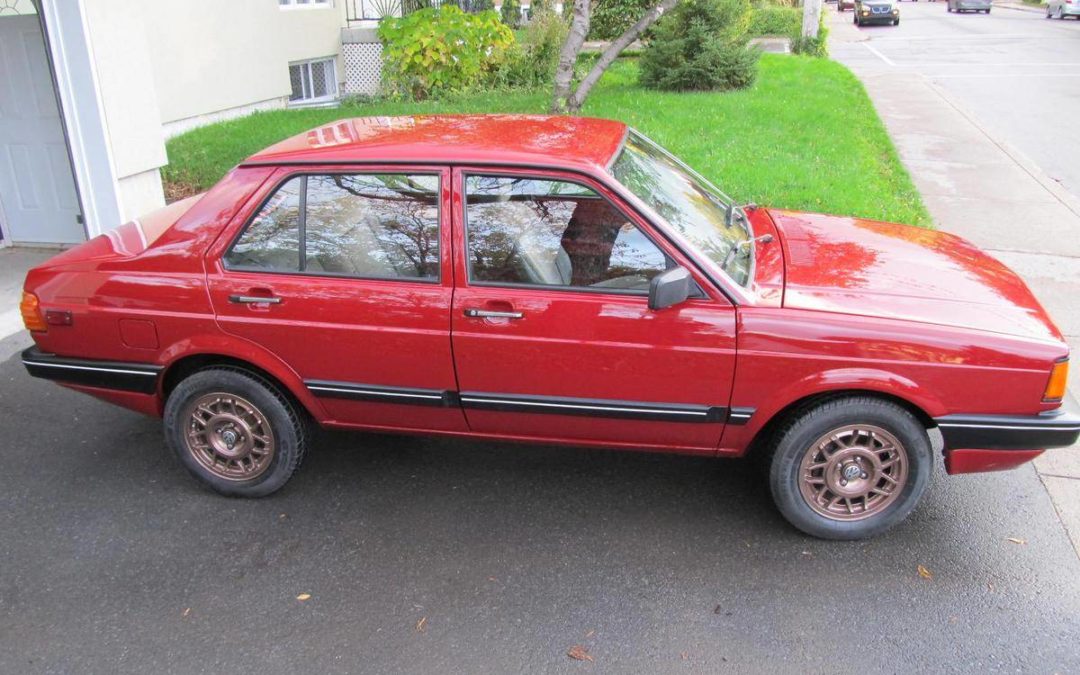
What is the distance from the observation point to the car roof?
→ 360cm

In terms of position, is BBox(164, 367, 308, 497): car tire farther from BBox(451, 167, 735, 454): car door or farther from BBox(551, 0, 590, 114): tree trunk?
BBox(551, 0, 590, 114): tree trunk

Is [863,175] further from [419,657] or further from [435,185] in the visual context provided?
[419,657]

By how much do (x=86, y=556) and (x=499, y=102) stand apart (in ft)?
30.6

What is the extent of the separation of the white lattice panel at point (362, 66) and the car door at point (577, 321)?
12000mm

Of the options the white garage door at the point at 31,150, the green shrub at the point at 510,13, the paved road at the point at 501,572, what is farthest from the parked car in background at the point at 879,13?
the paved road at the point at 501,572

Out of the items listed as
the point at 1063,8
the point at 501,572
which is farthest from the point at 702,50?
the point at 1063,8

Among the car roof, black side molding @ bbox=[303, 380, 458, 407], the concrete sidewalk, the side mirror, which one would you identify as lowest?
the concrete sidewalk

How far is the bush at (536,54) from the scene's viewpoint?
44.9ft

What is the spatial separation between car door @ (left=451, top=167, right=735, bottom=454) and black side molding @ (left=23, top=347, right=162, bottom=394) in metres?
1.50

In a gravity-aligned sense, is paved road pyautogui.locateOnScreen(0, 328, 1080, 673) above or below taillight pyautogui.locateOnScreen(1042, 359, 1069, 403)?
below

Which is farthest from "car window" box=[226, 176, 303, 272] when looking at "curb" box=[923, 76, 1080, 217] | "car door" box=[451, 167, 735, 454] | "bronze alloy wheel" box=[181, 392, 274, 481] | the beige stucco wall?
"curb" box=[923, 76, 1080, 217]

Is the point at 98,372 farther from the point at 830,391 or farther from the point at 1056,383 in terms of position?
the point at 1056,383

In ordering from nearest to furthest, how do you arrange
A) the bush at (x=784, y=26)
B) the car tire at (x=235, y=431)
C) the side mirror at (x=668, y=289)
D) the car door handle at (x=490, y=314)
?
1. the side mirror at (x=668, y=289)
2. the car door handle at (x=490, y=314)
3. the car tire at (x=235, y=431)
4. the bush at (x=784, y=26)

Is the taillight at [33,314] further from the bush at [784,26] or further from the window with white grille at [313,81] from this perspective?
the bush at [784,26]
